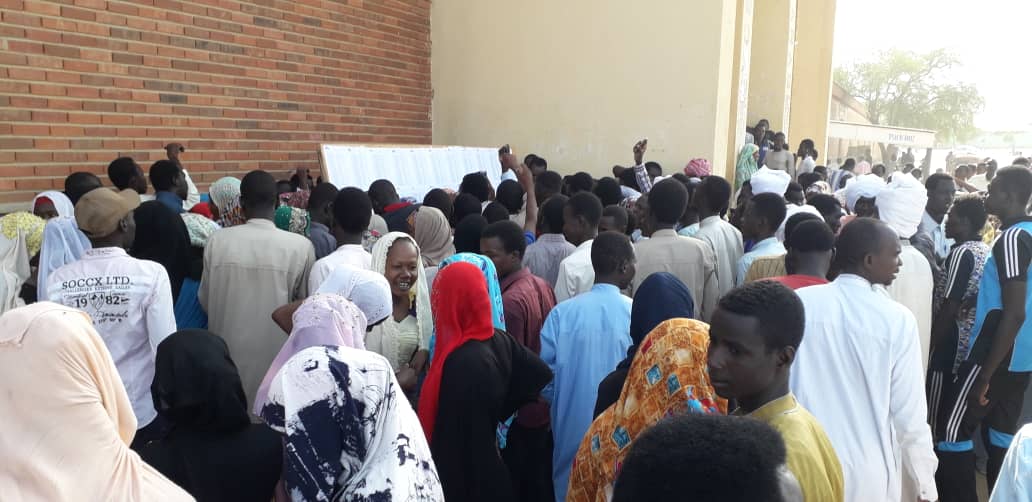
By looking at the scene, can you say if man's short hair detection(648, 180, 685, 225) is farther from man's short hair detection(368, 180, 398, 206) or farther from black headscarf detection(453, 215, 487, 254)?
man's short hair detection(368, 180, 398, 206)

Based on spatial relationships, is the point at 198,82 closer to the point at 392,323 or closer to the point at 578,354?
the point at 392,323

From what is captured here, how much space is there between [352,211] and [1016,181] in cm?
393

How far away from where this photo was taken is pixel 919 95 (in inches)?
2057

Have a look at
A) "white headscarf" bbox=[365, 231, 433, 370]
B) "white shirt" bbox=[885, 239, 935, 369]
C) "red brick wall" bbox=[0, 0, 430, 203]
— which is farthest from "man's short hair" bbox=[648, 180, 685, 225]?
"red brick wall" bbox=[0, 0, 430, 203]

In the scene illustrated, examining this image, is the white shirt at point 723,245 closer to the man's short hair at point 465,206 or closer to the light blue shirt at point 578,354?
the man's short hair at point 465,206

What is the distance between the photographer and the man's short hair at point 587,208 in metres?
4.80

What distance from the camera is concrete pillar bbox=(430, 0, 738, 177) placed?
9.91 m

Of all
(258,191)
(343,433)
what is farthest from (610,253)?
(258,191)

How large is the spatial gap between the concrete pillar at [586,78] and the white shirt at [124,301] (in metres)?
7.76

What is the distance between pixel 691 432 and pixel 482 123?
33.7 feet

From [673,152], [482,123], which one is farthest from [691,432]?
[482,123]

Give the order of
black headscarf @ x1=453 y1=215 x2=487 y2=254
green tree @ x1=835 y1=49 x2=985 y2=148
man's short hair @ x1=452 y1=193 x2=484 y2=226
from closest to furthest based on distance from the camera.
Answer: black headscarf @ x1=453 y1=215 x2=487 y2=254, man's short hair @ x1=452 y1=193 x2=484 y2=226, green tree @ x1=835 y1=49 x2=985 y2=148

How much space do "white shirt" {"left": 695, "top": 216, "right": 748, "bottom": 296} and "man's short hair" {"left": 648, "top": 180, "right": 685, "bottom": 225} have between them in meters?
0.48

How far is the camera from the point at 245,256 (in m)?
4.18
